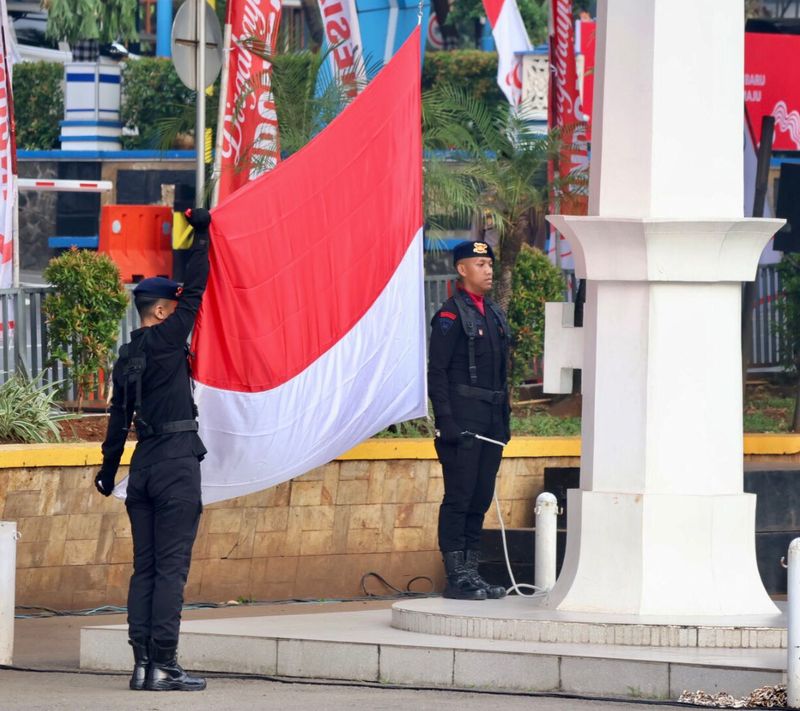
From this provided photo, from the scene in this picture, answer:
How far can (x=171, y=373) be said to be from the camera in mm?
8719

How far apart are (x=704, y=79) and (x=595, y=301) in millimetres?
1245

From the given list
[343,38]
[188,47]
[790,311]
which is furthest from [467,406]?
[343,38]

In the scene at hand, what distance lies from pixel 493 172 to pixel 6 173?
4209mm

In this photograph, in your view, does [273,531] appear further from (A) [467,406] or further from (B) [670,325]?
(B) [670,325]

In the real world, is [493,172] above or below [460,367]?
above

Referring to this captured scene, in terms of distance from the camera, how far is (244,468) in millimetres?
10367

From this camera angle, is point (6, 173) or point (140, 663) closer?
point (140, 663)

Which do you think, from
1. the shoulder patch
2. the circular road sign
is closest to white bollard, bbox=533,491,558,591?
the shoulder patch

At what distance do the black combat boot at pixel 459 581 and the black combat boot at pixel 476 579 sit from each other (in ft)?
0.09

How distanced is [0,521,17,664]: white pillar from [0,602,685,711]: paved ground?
0.44 feet

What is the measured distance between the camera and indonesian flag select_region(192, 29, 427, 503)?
10250 mm

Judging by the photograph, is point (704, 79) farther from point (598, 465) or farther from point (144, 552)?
point (144, 552)

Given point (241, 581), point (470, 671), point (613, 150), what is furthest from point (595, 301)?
point (241, 581)

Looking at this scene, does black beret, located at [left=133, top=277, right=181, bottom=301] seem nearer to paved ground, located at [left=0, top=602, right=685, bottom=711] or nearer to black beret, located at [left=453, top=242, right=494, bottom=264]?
paved ground, located at [left=0, top=602, right=685, bottom=711]
